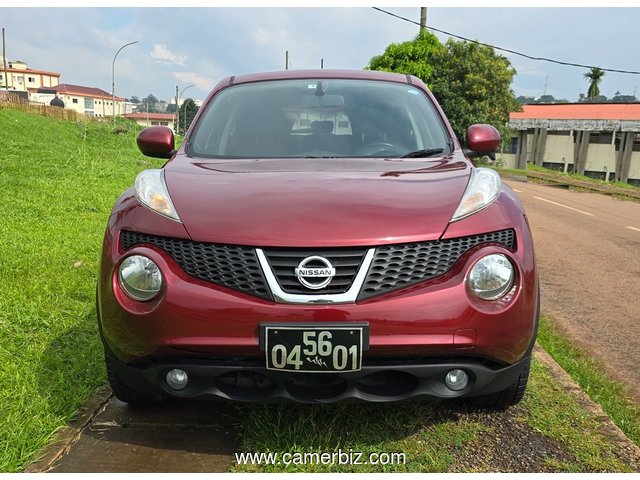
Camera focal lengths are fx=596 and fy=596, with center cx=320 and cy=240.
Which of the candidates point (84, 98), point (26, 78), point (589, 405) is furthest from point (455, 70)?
point (26, 78)

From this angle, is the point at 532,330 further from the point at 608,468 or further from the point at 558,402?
the point at 558,402

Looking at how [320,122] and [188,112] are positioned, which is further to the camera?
[188,112]

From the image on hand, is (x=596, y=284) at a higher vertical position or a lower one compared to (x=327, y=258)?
lower

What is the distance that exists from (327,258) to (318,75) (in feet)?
6.52

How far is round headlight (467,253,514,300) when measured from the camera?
82.1 inches

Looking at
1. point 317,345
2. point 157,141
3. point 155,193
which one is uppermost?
point 157,141

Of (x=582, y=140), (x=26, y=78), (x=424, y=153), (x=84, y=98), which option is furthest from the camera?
(x=84, y=98)

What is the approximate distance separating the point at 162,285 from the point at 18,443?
92cm

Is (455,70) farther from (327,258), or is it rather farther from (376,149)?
(327,258)

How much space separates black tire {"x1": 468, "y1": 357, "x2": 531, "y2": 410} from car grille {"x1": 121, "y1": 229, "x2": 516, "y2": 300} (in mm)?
711

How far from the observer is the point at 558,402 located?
281cm

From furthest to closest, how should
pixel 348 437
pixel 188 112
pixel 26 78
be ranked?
pixel 26 78 < pixel 188 112 < pixel 348 437

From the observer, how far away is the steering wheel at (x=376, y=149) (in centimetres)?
304

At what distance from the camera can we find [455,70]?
2877 centimetres
